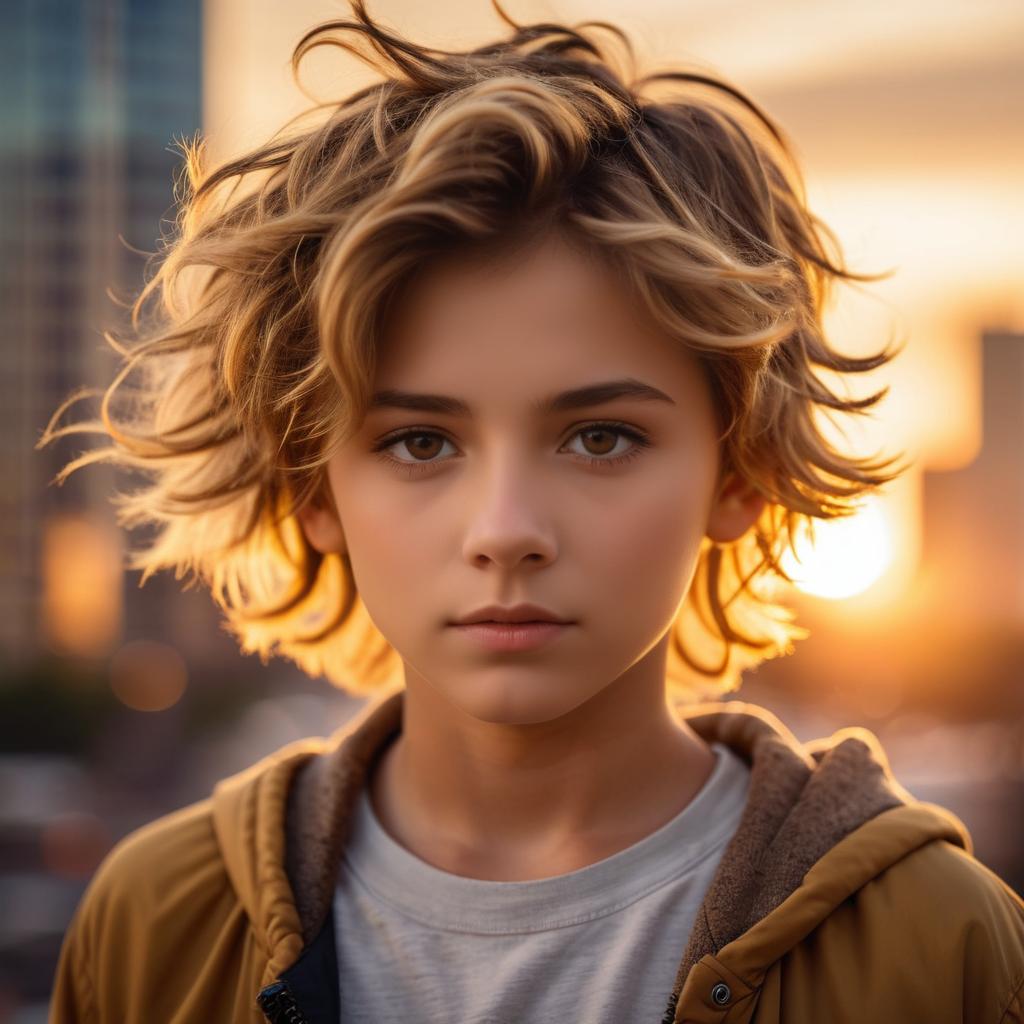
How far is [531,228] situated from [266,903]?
4.45ft

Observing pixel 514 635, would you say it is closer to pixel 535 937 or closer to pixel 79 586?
pixel 535 937

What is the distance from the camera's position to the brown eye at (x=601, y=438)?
2.22 meters

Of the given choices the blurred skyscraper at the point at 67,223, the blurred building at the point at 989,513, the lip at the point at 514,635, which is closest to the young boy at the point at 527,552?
the lip at the point at 514,635

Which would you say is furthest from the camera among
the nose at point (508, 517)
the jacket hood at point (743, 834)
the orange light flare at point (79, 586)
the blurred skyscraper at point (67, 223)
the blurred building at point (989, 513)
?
A: the blurred building at point (989, 513)

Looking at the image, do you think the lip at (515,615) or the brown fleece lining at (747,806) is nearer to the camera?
the lip at (515,615)

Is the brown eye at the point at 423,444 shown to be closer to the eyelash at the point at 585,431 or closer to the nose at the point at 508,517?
the eyelash at the point at 585,431

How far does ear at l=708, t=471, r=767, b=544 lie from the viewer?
2.55 m

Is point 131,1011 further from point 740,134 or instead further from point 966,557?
point 966,557

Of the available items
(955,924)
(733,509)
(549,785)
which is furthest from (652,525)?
(955,924)

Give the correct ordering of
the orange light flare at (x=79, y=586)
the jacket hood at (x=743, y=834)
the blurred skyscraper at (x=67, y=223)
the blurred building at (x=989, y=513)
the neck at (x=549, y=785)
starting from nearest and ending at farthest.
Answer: the jacket hood at (x=743, y=834)
the neck at (x=549, y=785)
the orange light flare at (x=79, y=586)
the blurred skyscraper at (x=67, y=223)
the blurred building at (x=989, y=513)

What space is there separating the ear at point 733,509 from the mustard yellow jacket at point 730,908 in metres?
0.43

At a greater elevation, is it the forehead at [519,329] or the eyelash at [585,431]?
the forehead at [519,329]

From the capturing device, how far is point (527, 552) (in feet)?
6.89

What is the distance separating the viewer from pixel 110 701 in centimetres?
5934
